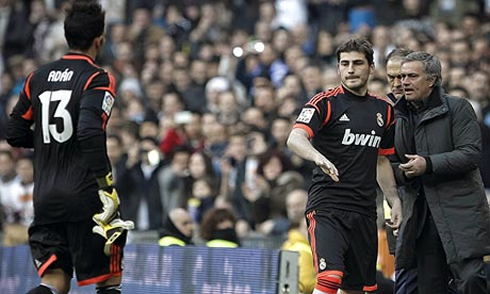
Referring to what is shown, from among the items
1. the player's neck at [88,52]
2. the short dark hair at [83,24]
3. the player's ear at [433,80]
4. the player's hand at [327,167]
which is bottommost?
the player's hand at [327,167]

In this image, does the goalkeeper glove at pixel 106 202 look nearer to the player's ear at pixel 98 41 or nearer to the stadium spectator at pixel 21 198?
the player's ear at pixel 98 41

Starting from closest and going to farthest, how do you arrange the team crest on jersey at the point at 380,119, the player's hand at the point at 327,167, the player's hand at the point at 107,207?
the player's hand at the point at 327,167
the player's hand at the point at 107,207
the team crest on jersey at the point at 380,119

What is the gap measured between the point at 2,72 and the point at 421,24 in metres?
8.40

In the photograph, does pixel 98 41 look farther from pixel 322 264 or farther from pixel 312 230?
pixel 322 264

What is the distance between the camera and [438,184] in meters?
10.2

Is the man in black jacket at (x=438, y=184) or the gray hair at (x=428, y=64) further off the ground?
the gray hair at (x=428, y=64)

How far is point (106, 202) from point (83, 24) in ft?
4.73

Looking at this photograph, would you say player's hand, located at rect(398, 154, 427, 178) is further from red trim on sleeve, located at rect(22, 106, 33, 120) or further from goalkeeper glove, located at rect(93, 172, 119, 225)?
red trim on sleeve, located at rect(22, 106, 33, 120)

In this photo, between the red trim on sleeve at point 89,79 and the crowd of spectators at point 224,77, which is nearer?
the red trim on sleeve at point 89,79

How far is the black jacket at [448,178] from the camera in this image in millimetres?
9953

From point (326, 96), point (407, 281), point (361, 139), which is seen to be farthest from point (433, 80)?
point (407, 281)

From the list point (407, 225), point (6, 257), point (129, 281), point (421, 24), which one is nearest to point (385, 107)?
point (407, 225)

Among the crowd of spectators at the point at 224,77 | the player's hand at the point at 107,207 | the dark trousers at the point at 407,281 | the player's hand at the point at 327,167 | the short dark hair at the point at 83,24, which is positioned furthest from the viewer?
the crowd of spectators at the point at 224,77

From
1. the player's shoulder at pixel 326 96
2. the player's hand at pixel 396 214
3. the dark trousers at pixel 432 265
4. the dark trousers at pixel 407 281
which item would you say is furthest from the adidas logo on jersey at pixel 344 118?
the dark trousers at pixel 407 281
